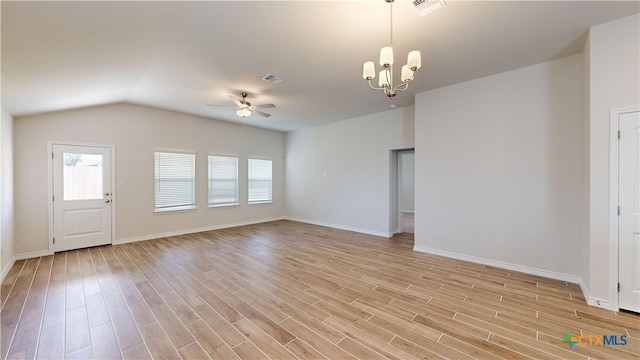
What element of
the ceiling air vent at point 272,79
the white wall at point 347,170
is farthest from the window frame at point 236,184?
the ceiling air vent at point 272,79

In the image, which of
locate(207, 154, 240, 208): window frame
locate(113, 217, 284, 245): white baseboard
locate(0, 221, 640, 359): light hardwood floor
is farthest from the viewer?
locate(207, 154, 240, 208): window frame

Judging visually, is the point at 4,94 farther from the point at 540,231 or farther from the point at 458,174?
the point at 540,231

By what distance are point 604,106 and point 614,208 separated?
1.12 meters

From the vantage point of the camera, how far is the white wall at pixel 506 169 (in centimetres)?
329

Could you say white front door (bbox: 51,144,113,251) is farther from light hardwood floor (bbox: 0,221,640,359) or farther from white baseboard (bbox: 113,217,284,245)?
light hardwood floor (bbox: 0,221,640,359)

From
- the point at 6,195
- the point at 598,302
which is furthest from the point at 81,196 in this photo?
the point at 598,302

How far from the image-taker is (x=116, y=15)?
7.07ft

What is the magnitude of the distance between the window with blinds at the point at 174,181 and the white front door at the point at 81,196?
0.91 metres

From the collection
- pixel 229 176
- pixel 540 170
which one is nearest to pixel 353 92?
pixel 540 170

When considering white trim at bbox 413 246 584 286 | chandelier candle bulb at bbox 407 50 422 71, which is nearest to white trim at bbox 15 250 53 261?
chandelier candle bulb at bbox 407 50 422 71

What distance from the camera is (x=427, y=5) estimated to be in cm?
215

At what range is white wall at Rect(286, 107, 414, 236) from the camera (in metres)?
5.88

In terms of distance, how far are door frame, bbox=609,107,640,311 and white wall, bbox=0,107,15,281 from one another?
750cm

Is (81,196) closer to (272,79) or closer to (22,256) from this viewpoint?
(22,256)
